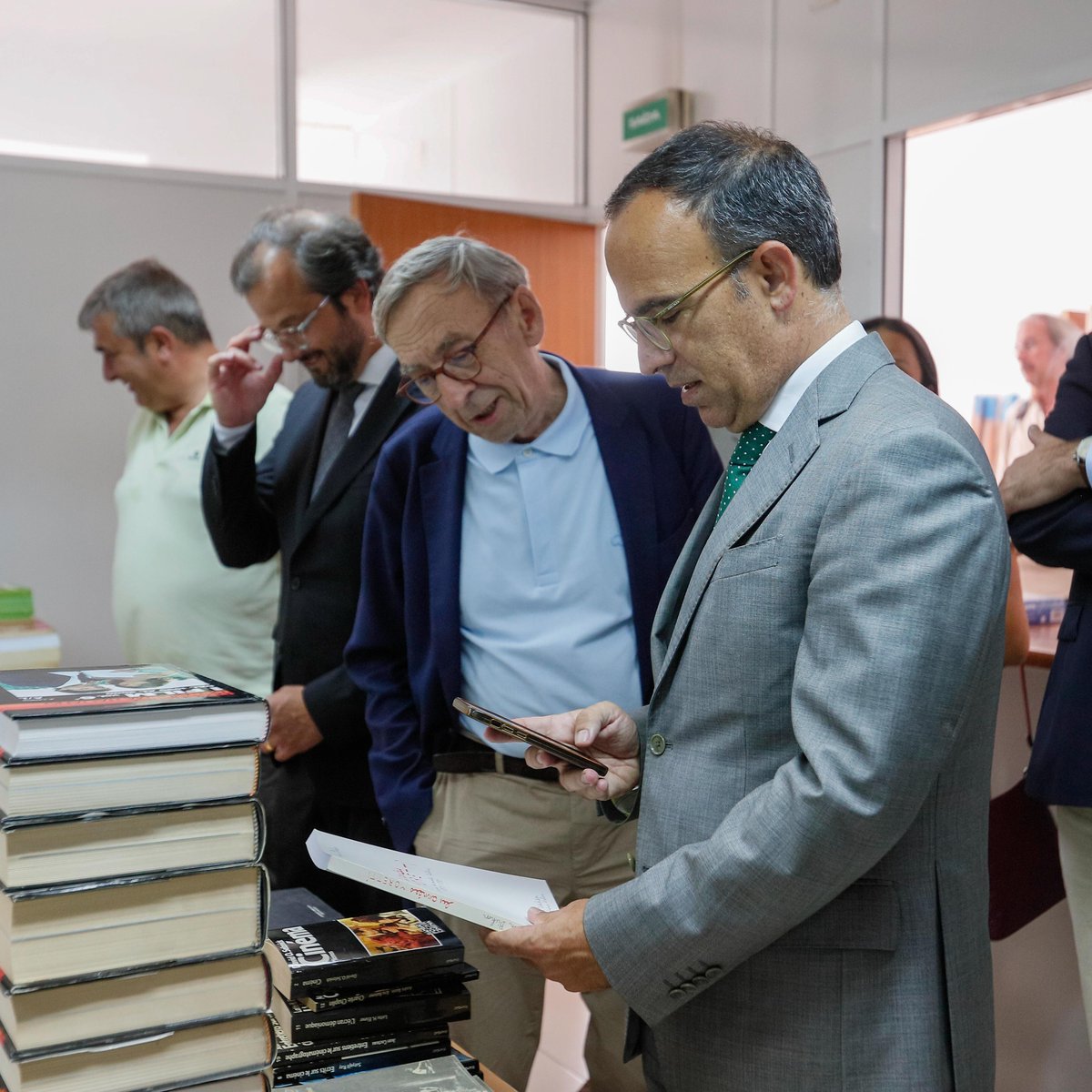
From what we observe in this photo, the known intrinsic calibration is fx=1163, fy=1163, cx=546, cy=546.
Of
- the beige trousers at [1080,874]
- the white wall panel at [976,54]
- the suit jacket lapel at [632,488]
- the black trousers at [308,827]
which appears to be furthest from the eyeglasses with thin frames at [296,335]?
the white wall panel at [976,54]

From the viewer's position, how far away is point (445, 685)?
1.84 metres

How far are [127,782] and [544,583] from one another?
97 centimetres

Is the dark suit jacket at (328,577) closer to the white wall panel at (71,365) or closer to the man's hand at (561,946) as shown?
the man's hand at (561,946)

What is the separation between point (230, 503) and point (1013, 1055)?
2.12m

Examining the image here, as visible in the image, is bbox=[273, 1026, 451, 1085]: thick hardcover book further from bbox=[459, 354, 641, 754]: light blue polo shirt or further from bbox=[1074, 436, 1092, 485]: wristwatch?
bbox=[1074, 436, 1092, 485]: wristwatch

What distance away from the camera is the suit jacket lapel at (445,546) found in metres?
1.84

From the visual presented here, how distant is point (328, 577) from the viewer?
226cm

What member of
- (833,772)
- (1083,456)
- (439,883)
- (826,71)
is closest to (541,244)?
(826,71)


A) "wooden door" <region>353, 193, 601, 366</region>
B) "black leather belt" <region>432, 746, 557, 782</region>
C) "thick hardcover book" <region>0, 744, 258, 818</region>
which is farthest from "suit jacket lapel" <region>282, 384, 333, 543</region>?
"wooden door" <region>353, 193, 601, 366</region>

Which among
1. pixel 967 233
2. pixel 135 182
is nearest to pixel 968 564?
pixel 967 233

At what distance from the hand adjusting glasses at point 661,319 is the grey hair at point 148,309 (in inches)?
92.8

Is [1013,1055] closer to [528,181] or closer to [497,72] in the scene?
[528,181]

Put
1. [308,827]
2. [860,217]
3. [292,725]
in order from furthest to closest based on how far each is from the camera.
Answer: [860,217]
[308,827]
[292,725]

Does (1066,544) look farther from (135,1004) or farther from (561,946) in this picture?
(135,1004)
